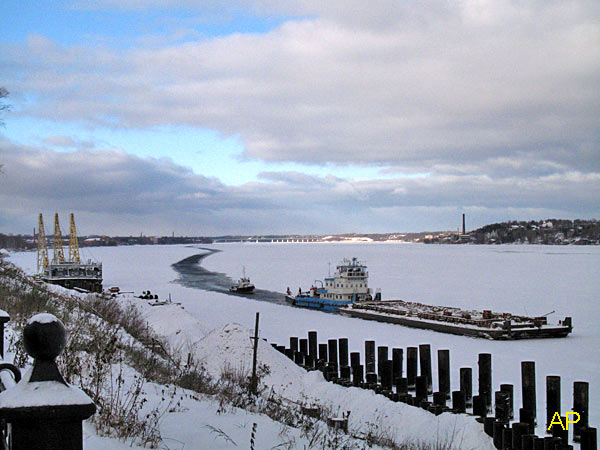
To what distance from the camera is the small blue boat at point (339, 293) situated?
5484 centimetres

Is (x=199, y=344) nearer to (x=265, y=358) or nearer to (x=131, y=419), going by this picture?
(x=265, y=358)

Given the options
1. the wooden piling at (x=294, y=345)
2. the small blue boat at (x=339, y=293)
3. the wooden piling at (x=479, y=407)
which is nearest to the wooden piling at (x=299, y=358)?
the wooden piling at (x=294, y=345)

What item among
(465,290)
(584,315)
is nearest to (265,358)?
(584,315)

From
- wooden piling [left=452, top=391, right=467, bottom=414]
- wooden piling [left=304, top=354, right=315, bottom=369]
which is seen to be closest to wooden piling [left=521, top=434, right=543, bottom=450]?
wooden piling [left=452, top=391, right=467, bottom=414]

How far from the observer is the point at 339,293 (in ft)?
186

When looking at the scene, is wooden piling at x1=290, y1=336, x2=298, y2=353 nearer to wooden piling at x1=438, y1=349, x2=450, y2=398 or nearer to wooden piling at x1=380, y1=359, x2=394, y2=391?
wooden piling at x1=380, y1=359, x2=394, y2=391

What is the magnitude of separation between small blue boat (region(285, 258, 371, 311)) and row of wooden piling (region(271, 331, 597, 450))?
2664 centimetres

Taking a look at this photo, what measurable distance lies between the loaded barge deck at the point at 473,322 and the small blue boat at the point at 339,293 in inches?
353

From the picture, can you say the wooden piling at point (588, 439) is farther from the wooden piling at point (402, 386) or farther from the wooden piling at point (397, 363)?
the wooden piling at point (397, 363)

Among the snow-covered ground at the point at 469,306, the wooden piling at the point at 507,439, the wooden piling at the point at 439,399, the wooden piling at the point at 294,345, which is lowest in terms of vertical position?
the snow-covered ground at the point at 469,306

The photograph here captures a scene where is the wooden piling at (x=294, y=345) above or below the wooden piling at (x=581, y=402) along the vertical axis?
below

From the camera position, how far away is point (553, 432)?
14.5 metres

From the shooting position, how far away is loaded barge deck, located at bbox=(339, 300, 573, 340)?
110ft

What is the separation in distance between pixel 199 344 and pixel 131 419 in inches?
653
